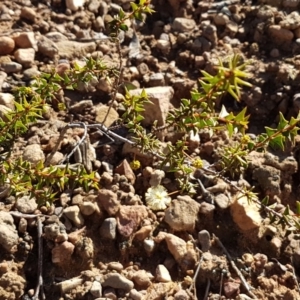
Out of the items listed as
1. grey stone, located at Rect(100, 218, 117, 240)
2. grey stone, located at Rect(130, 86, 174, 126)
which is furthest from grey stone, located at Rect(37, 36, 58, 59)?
grey stone, located at Rect(100, 218, 117, 240)

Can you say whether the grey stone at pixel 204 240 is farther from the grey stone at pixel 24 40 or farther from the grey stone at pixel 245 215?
the grey stone at pixel 24 40

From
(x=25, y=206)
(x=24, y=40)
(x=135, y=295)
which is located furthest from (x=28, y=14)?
(x=135, y=295)

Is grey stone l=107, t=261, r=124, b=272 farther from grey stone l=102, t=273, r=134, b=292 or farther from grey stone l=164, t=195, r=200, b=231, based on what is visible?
grey stone l=164, t=195, r=200, b=231

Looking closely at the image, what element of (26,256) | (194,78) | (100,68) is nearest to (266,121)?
(194,78)

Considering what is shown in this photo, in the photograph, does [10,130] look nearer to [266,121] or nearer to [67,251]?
[67,251]

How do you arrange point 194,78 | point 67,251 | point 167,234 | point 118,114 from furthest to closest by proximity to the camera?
Answer: point 194,78 → point 118,114 → point 167,234 → point 67,251

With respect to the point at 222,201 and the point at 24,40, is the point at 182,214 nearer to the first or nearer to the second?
the point at 222,201

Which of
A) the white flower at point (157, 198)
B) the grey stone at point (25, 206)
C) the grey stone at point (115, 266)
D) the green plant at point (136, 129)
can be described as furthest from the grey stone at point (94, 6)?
the grey stone at point (115, 266)
